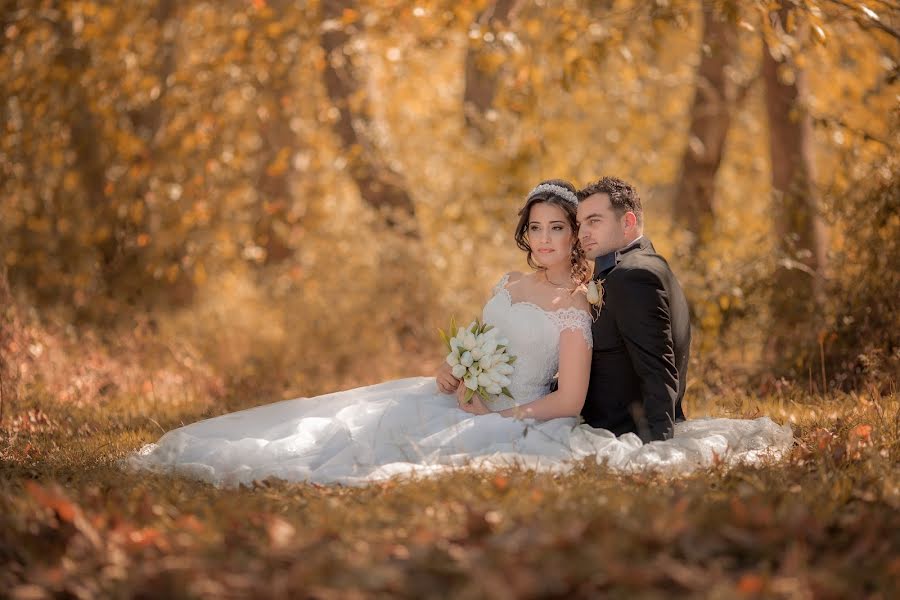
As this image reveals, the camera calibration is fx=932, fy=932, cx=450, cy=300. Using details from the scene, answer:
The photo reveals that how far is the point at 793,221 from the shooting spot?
8062mm

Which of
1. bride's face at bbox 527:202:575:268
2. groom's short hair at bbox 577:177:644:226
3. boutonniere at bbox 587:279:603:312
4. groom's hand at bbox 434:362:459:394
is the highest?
groom's short hair at bbox 577:177:644:226

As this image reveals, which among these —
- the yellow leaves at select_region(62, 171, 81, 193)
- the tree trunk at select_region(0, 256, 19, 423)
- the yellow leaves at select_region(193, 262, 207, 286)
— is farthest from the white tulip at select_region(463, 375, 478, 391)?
the yellow leaves at select_region(62, 171, 81, 193)

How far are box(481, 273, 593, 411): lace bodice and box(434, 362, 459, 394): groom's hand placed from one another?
0.28 m

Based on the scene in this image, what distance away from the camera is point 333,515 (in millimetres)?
3648

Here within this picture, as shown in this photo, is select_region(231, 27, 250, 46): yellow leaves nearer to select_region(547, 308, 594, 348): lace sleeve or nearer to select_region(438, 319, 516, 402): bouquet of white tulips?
select_region(438, 319, 516, 402): bouquet of white tulips

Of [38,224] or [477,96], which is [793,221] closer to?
[477,96]

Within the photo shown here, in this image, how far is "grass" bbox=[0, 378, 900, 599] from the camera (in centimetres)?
295

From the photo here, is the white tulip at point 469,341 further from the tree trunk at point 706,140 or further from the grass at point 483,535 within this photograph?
the tree trunk at point 706,140

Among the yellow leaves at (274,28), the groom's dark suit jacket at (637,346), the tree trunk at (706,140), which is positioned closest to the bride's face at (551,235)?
the groom's dark suit jacket at (637,346)

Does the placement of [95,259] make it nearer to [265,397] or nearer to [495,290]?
[265,397]

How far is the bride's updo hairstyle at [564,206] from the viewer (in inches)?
205

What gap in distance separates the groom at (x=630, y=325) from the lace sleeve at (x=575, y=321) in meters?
0.04

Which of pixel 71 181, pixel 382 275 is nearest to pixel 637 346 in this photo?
pixel 382 275

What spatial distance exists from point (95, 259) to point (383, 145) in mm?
3525
